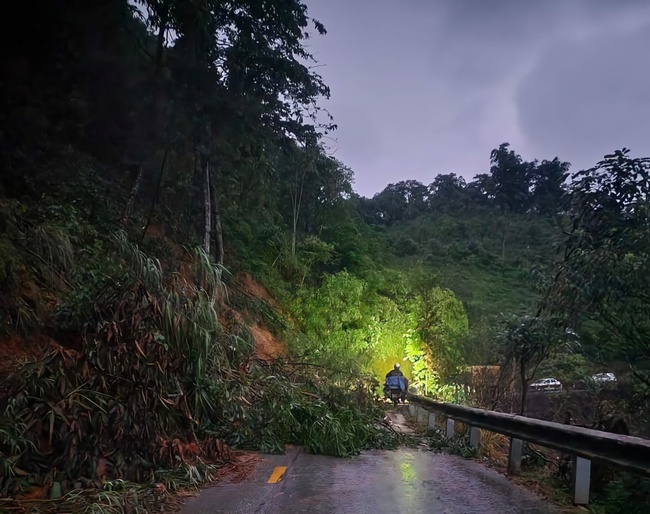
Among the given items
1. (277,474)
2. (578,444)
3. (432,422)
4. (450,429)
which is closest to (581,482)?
(578,444)

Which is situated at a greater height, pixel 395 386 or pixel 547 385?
pixel 547 385

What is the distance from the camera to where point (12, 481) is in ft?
17.5

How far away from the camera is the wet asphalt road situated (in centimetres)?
572

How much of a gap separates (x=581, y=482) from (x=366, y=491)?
227 centimetres

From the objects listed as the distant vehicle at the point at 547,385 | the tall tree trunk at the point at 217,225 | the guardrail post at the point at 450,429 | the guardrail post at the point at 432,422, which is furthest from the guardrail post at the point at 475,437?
the tall tree trunk at the point at 217,225

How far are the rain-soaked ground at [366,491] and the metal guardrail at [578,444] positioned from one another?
40 cm

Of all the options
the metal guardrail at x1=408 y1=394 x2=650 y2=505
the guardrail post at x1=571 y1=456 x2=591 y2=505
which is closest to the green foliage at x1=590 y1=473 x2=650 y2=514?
the guardrail post at x1=571 y1=456 x2=591 y2=505

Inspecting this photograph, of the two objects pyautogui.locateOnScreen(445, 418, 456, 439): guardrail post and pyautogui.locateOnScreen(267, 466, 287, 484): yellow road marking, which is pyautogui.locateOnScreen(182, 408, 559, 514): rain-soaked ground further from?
pyautogui.locateOnScreen(445, 418, 456, 439): guardrail post

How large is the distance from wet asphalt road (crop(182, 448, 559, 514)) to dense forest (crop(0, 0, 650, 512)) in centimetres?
66

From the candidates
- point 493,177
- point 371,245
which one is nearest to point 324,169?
point 371,245

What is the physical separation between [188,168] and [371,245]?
15.0 meters

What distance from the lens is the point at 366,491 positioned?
21.6 feet

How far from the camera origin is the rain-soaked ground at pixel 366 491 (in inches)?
225

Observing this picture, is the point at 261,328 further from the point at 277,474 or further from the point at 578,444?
the point at 578,444
